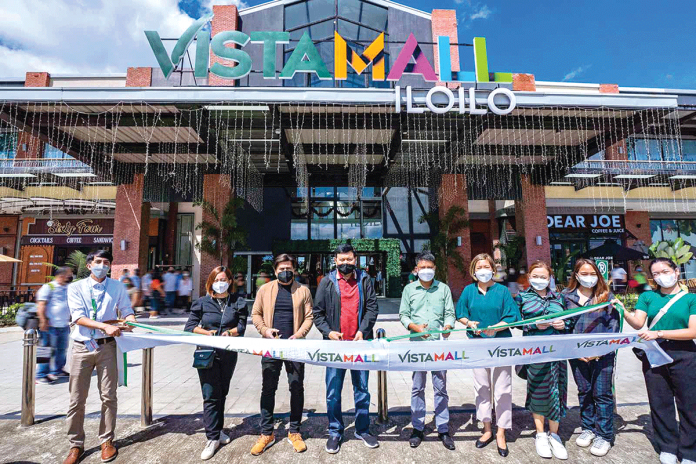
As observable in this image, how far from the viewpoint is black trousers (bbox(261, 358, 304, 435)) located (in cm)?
331

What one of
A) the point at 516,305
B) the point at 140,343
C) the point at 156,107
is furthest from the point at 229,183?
the point at 516,305

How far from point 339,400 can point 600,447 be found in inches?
96.8

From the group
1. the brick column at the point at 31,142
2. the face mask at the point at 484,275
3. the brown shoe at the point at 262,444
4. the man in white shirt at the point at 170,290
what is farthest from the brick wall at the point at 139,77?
the face mask at the point at 484,275

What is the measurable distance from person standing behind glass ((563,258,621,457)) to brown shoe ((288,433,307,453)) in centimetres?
267

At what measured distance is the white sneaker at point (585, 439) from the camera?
3207 millimetres

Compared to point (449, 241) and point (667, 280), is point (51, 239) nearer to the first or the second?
point (449, 241)

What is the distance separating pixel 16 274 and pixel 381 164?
22.2m

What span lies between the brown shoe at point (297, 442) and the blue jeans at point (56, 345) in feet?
16.0

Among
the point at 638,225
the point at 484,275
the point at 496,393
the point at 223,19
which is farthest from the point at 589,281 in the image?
the point at 638,225

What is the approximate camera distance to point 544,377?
3258 mm

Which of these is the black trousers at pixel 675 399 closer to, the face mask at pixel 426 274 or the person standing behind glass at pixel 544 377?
the person standing behind glass at pixel 544 377

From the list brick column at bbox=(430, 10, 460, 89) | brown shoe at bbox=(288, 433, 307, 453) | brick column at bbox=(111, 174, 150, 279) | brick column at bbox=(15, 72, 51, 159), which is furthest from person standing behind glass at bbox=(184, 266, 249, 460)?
brick column at bbox=(15, 72, 51, 159)

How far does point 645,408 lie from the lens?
4152mm

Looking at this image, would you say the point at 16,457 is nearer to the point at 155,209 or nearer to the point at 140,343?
the point at 140,343
